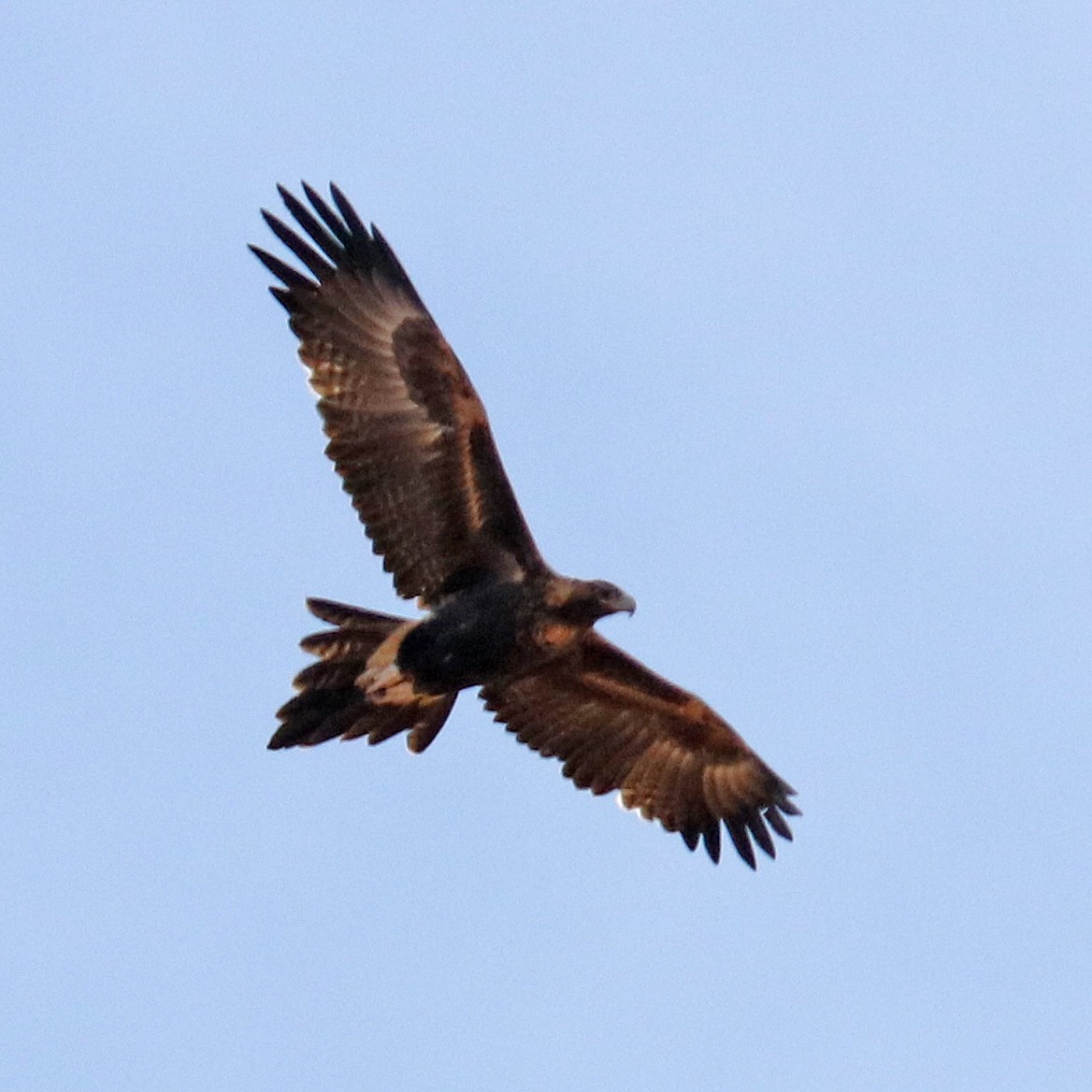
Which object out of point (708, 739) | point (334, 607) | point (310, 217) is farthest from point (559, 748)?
point (310, 217)

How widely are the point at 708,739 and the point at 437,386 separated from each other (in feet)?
10.1

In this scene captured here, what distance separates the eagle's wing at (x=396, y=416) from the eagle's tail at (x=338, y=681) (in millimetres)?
405

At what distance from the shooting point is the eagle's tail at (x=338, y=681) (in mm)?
15023

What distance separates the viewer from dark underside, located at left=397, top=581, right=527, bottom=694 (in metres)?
15.0

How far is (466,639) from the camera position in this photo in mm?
15062

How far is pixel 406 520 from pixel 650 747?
2.48 m

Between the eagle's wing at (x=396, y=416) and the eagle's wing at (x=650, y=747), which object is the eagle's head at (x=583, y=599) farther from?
the eagle's wing at (x=650, y=747)

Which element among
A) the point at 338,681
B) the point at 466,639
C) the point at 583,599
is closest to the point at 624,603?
the point at 583,599

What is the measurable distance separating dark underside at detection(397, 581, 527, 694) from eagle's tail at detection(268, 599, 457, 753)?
0.13 meters

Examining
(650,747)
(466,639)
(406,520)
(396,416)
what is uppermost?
(396,416)

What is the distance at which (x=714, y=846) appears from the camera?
55.5ft

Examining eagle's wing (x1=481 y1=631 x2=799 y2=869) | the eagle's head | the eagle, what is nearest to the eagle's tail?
the eagle

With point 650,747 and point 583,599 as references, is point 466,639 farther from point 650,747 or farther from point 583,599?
point 650,747

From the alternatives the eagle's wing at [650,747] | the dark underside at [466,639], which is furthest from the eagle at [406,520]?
the eagle's wing at [650,747]
